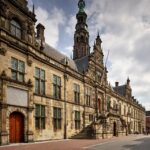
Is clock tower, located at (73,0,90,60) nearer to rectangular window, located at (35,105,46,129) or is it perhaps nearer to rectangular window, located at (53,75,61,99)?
rectangular window, located at (53,75,61,99)

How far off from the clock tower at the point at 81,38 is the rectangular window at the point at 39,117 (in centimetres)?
2438

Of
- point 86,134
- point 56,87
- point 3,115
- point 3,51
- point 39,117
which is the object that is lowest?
point 86,134

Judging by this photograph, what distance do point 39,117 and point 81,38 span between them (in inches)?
1084

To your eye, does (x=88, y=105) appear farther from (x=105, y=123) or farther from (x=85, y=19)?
(x=85, y=19)

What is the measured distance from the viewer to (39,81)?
28.9 m

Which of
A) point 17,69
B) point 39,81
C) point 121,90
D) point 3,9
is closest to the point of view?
point 3,9

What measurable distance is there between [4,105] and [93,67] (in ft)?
76.0

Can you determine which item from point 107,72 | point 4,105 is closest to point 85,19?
point 107,72

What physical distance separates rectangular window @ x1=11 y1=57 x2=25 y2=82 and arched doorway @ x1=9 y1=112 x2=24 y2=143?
3085mm

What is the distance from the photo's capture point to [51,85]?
102 feet

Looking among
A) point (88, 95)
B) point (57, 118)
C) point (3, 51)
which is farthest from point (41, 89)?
point (88, 95)

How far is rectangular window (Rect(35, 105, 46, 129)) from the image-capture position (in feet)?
91.0

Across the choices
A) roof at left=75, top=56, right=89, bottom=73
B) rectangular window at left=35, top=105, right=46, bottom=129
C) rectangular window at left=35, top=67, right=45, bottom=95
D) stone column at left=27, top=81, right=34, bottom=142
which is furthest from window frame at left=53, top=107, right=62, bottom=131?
roof at left=75, top=56, right=89, bottom=73

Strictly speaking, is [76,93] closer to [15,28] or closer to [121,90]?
[15,28]
